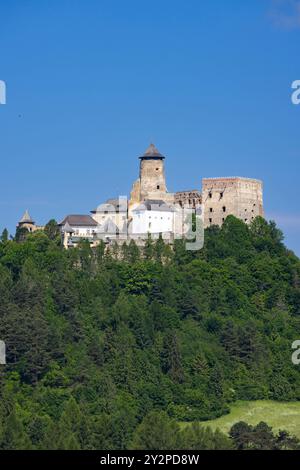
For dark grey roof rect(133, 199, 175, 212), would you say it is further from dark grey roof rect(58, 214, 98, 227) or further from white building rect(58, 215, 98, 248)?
white building rect(58, 215, 98, 248)

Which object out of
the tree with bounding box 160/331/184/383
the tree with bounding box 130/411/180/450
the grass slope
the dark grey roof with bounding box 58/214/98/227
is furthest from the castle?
the tree with bounding box 130/411/180/450

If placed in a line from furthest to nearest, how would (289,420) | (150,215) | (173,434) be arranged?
(150,215), (289,420), (173,434)

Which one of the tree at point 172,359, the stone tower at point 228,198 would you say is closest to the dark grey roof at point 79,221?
the stone tower at point 228,198

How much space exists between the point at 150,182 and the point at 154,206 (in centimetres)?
231

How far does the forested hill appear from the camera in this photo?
282ft

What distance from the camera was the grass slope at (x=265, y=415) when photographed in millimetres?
87875

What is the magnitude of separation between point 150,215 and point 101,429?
956 inches

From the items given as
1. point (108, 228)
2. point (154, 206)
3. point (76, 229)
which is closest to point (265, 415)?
point (154, 206)

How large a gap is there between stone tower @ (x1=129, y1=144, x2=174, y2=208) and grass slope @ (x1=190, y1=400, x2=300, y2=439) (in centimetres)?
1782

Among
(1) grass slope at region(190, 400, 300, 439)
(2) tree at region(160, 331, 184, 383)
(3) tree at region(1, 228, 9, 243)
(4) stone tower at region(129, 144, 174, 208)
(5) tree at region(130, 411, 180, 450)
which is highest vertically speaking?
(4) stone tower at region(129, 144, 174, 208)

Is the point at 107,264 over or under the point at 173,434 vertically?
over

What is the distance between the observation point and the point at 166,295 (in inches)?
3947
